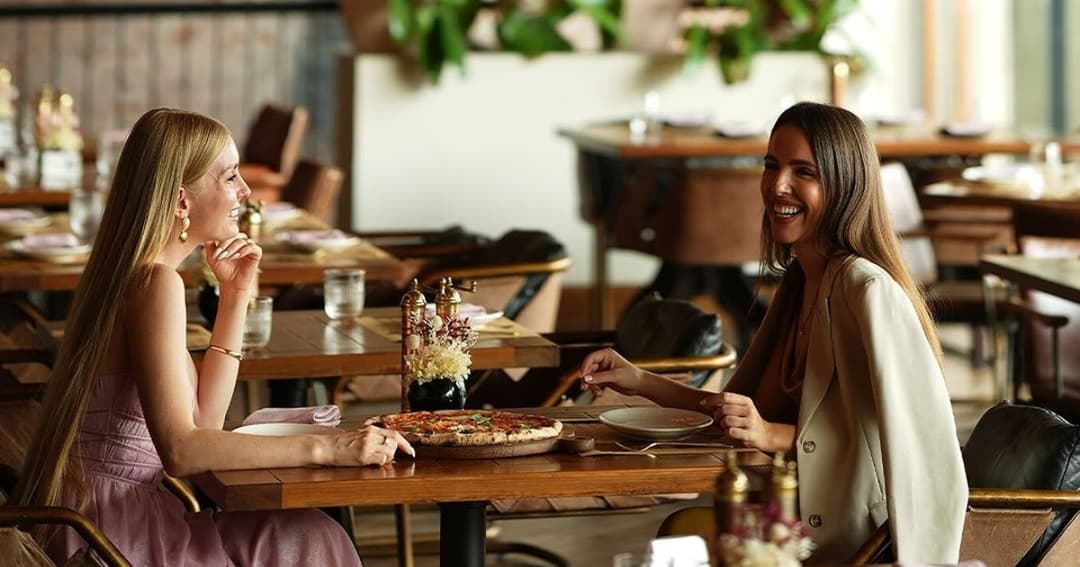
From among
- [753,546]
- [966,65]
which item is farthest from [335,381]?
[966,65]

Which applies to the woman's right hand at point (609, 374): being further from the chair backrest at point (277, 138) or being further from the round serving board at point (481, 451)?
the chair backrest at point (277, 138)

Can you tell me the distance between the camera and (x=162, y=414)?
2930 mm

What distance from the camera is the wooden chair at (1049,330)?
5.12 m

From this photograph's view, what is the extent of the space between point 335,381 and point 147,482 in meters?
1.46

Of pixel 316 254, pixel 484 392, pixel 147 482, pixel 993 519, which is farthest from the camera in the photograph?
pixel 316 254

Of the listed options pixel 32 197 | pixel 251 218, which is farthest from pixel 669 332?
pixel 32 197

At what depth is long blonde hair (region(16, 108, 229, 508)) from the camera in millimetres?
3035

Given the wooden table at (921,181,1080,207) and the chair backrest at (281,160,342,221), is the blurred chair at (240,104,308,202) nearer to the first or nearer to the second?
the chair backrest at (281,160,342,221)

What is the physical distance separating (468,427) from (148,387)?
494 mm

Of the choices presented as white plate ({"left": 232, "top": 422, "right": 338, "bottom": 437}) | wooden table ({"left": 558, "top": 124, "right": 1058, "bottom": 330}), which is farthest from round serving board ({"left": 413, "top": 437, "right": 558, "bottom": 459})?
wooden table ({"left": 558, "top": 124, "right": 1058, "bottom": 330})

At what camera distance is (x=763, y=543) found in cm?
201

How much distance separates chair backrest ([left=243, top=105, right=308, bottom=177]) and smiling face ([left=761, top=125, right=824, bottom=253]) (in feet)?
18.9

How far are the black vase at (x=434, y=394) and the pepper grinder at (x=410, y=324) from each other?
0.02 m

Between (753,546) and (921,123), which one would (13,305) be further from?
(921,123)
